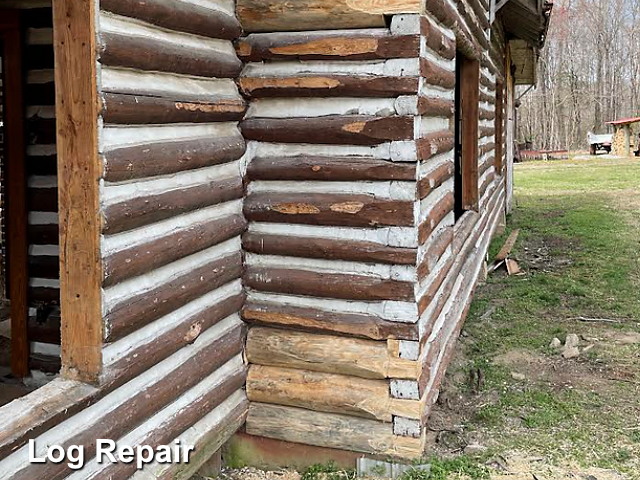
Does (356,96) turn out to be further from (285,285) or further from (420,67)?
(285,285)

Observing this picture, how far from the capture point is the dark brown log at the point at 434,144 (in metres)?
4.18

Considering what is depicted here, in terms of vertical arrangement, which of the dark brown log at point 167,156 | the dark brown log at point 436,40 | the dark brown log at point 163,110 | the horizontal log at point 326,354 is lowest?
the horizontal log at point 326,354

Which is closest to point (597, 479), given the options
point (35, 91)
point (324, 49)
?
point (324, 49)

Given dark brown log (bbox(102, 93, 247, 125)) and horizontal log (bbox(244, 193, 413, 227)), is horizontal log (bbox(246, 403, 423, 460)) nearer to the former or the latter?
horizontal log (bbox(244, 193, 413, 227))

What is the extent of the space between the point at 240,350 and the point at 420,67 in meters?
2.04

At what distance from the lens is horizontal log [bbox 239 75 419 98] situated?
402 cm

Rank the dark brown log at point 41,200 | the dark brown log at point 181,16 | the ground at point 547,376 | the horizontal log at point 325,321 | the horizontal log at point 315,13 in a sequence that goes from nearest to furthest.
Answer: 1. the dark brown log at point 181,16
2. the horizontal log at point 315,13
3. the horizontal log at point 325,321
4. the ground at point 547,376
5. the dark brown log at point 41,200

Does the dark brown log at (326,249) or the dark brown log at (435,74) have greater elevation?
the dark brown log at (435,74)

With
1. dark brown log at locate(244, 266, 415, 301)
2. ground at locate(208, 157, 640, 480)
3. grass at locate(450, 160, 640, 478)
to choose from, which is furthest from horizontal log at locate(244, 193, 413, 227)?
grass at locate(450, 160, 640, 478)

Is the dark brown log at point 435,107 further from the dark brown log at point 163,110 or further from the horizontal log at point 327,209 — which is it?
the dark brown log at point 163,110

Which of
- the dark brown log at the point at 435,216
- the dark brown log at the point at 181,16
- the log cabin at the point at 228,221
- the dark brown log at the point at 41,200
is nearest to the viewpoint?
the log cabin at the point at 228,221

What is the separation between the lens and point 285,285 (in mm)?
4398

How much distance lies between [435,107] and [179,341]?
232 centimetres

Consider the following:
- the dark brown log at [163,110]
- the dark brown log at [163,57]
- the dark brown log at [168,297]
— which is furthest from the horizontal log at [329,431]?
the dark brown log at [163,57]
